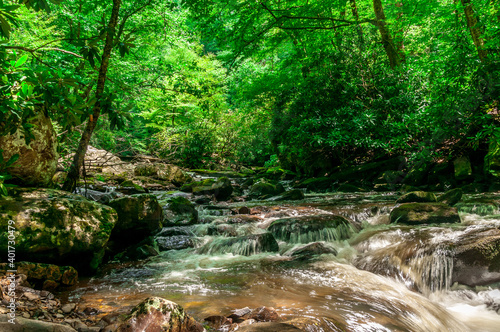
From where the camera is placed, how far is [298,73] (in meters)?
11.7

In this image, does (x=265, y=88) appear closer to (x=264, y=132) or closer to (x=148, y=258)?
(x=264, y=132)

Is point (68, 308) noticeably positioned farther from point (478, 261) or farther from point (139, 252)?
point (478, 261)

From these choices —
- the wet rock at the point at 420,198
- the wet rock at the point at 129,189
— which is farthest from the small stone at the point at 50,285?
the wet rock at the point at 420,198

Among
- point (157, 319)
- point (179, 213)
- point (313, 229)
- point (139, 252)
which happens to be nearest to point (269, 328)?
point (157, 319)

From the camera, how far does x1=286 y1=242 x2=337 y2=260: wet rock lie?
4.85 metres

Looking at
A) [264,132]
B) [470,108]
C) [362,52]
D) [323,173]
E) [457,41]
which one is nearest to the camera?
[457,41]

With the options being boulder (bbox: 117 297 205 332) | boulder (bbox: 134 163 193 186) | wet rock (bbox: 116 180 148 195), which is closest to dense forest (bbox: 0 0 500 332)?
boulder (bbox: 117 297 205 332)

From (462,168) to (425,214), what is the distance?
4.11 meters

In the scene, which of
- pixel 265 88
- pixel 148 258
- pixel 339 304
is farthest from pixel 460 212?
pixel 265 88

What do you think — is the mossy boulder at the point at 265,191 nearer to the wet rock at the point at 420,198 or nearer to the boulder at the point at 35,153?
the wet rock at the point at 420,198

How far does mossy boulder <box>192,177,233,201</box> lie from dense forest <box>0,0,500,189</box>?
225 centimetres

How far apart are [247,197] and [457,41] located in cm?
754

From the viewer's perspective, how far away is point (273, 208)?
8.02m

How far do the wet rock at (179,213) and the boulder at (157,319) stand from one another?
15.2 feet
